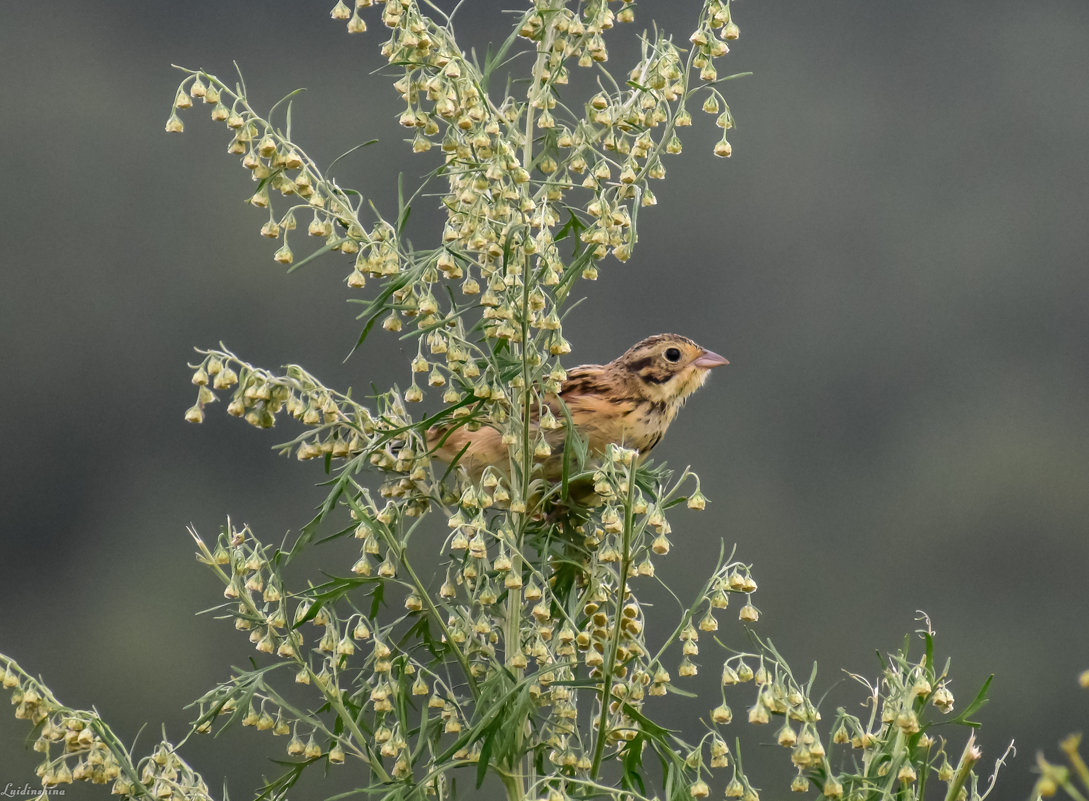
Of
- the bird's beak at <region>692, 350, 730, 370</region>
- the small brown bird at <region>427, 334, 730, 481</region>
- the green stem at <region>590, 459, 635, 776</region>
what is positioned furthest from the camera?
the bird's beak at <region>692, 350, 730, 370</region>

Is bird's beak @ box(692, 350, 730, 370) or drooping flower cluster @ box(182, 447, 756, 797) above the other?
bird's beak @ box(692, 350, 730, 370)

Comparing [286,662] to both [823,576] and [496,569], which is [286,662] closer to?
[496,569]

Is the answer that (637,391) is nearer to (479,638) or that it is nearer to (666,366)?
(666,366)

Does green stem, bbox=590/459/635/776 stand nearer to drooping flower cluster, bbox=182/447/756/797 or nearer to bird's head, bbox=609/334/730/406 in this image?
drooping flower cluster, bbox=182/447/756/797

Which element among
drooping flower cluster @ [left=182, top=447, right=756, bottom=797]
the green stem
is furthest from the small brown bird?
the green stem

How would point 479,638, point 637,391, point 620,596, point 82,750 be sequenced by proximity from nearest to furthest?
1. point 620,596
2. point 82,750
3. point 479,638
4. point 637,391

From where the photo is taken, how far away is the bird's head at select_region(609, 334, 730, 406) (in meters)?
2.96

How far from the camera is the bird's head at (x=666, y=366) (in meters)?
2.96

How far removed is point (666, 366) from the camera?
2.99 meters

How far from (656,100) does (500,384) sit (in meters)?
0.46

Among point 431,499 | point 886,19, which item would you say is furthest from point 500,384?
point 886,19

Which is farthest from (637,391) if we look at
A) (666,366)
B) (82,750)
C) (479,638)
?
(82,750)

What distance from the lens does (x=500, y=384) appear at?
2.16 metres

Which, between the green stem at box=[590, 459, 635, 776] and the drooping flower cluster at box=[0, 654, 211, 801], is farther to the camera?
the drooping flower cluster at box=[0, 654, 211, 801]
